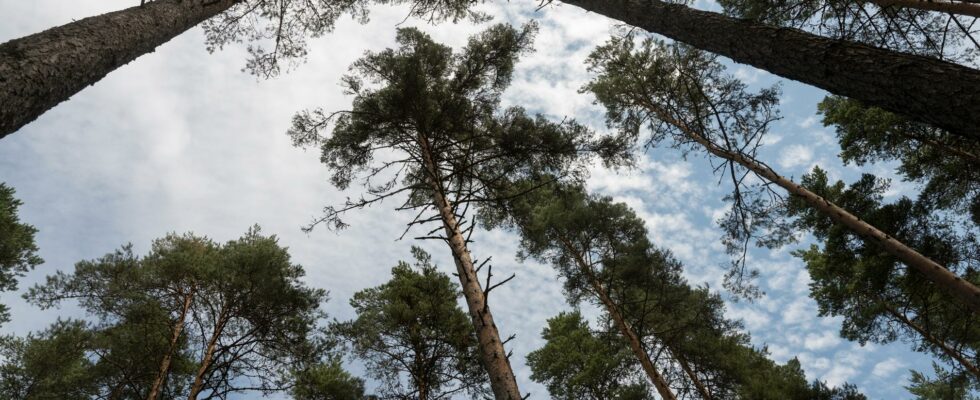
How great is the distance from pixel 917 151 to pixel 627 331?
6.35 meters

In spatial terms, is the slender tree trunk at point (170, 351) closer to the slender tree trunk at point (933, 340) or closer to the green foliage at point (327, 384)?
the green foliage at point (327, 384)

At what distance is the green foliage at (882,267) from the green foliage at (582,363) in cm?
465

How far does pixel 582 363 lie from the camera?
12180mm

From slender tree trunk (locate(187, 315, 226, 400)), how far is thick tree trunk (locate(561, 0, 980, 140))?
923 centimetres

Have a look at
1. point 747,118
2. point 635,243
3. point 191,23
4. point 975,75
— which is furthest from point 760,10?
point 635,243

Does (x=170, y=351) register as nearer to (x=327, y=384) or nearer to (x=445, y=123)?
(x=327, y=384)

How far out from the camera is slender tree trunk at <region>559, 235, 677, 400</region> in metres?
8.69

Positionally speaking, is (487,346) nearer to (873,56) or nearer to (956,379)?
(873,56)

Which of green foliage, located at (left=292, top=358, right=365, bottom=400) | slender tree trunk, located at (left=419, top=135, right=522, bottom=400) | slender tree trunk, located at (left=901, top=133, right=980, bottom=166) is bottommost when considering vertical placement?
slender tree trunk, located at (left=419, top=135, right=522, bottom=400)

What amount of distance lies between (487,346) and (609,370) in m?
8.09

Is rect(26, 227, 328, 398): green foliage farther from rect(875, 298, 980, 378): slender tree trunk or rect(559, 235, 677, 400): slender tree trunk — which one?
rect(875, 298, 980, 378): slender tree trunk

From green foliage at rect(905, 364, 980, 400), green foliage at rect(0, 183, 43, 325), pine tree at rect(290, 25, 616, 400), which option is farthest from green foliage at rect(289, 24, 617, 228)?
green foliage at rect(905, 364, 980, 400)

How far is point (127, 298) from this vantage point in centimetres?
998

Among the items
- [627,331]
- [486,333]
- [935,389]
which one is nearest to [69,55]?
[486,333]
